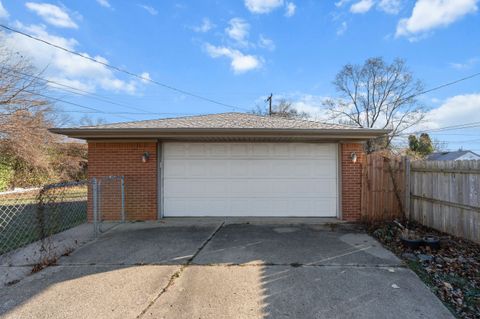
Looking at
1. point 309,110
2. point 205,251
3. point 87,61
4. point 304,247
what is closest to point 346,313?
point 304,247

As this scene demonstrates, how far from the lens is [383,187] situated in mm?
7012

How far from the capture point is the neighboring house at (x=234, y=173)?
7184 mm

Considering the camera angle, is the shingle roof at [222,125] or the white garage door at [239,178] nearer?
the shingle roof at [222,125]

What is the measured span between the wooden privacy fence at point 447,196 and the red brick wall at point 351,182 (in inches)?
47.8

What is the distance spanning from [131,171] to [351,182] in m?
5.66

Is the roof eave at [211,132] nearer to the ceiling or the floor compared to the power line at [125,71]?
nearer to the floor

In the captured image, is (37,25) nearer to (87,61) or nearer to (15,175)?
(87,61)

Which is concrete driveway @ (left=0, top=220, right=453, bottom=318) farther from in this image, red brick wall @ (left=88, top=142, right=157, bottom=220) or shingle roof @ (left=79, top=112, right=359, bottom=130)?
shingle roof @ (left=79, top=112, right=359, bottom=130)

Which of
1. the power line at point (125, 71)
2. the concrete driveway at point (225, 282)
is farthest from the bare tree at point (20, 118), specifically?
the concrete driveway at point (225, 282)

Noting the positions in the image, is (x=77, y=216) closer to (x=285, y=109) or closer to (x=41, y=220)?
(x=41, y=220)

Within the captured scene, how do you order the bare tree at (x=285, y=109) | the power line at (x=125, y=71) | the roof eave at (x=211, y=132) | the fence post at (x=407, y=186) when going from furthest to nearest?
1. the bare tree at (x=285, y=109)
2. the power line at (x=125, y=71)
3. the fence post at (x=407, y=186)
4. the roof eave at (x=211, y=132)

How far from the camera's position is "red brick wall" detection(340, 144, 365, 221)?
709cm

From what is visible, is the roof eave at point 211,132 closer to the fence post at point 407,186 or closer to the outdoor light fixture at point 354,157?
the outdoor light fixture at point 354,157

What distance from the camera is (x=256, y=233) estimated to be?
19.1 feet
